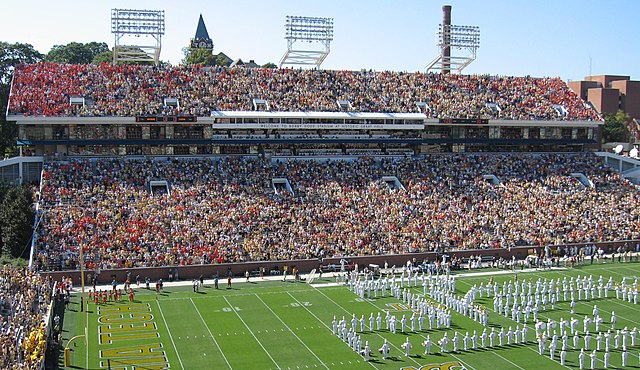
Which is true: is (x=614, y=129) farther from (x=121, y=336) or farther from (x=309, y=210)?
(x=121, y=336)

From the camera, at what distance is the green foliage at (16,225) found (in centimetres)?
2812

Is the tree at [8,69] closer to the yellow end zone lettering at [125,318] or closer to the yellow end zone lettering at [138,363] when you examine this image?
the yellow end zone lettering at [125,318]

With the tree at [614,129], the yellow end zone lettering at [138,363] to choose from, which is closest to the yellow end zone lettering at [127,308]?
the yellow end zone lettering at [138,363]

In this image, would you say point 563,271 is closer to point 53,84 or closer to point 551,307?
point 551,307

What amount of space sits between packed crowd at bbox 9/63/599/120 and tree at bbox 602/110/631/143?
21.0 m

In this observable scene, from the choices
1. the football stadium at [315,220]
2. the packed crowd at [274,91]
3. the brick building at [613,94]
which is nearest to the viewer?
the football stadium at [315,220]

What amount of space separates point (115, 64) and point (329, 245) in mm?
17481

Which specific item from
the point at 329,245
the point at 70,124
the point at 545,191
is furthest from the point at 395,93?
the point at 70,124

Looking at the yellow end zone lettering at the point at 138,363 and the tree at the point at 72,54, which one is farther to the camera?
the tree at the point at 72,54

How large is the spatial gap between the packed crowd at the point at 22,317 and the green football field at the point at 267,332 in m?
1.19

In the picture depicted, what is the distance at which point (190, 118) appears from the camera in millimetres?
36344

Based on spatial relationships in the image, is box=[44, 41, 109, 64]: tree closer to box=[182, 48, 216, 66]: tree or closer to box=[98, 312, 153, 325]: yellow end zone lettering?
box=[182, 48, 216, 66]: tree

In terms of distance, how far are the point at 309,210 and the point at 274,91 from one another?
927cm

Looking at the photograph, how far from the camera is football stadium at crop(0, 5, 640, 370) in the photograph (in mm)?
19859
